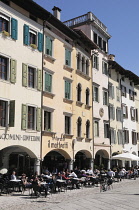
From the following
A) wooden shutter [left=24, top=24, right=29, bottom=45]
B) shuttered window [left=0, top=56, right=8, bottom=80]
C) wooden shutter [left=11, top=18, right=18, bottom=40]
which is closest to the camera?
shuttered window [left=0, top=56, right=8, bottom=80]

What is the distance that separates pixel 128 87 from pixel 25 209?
3327 cm

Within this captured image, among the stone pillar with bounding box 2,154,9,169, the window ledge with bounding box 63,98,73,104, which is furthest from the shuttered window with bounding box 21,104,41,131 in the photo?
the window ledge with bounding box 63,98,73,104

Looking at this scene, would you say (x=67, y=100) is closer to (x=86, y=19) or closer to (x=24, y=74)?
(x=24, y=74)

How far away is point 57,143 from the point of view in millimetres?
25906

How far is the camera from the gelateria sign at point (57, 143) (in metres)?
25.0

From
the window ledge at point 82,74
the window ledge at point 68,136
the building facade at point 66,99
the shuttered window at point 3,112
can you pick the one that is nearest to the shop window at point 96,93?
the building facade at point 66,99

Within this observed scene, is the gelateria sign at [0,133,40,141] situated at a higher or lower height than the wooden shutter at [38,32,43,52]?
lower

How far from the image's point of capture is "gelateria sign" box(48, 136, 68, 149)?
2505 cm

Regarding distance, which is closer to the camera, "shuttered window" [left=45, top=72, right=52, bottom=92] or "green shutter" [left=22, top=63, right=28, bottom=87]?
"green shutter" [left=22, top=63, right=28, bottom=87]

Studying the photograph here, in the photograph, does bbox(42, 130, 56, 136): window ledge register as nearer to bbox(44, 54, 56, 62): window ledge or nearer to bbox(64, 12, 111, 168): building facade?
bbox(44, 54, 56, 62): window ledge

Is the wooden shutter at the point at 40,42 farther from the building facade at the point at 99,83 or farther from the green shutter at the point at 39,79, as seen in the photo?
the building facade at the point at 99,83

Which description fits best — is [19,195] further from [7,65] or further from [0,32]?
[0,32]

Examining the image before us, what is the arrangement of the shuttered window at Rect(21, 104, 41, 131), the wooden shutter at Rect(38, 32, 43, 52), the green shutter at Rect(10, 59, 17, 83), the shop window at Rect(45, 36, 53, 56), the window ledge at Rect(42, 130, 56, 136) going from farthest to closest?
the shop window at Rect(45, 36, 53, 56) → the wooden shutter at Rect(38, 32, 43, 52) → the window ledge at Rect(42, 130, 56, 136) → the shuttered window at Rect(21, 104, 41, 131) → the green shutter at Rect(10, 59, 17, 83)

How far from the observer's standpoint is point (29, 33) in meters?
23.5
